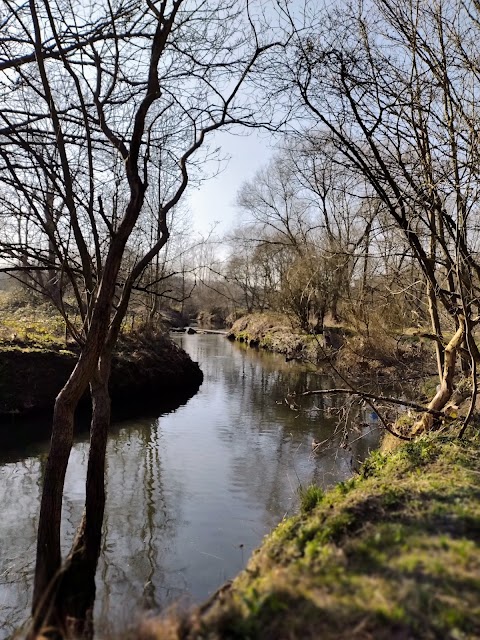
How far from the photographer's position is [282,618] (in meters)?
2.03

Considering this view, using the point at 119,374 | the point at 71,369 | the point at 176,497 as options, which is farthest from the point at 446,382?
the point at 119,374

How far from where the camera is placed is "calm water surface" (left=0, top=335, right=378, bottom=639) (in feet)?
16.5

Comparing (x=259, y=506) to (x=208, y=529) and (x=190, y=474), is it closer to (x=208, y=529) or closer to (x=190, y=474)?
(x=208, y=529)

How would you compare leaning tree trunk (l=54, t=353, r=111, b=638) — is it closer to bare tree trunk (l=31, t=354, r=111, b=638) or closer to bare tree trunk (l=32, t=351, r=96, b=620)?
bare tree trunk (l=31, t=354, r=111, b=638)

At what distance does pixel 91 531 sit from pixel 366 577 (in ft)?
9.96

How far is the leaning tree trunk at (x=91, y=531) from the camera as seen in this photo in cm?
384

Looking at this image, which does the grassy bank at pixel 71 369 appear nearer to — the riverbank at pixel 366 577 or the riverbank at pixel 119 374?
the riverbank at pixel 119 374

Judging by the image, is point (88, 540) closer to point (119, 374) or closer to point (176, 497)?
point (176, 497)

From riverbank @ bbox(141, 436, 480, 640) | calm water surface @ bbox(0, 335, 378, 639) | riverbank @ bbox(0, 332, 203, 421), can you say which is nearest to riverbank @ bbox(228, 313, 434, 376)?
calm water surface @ bbox(0, 335, 378, 639)

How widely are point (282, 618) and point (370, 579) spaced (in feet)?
1.54

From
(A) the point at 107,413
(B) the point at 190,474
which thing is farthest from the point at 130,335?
(A) the point at 107,413

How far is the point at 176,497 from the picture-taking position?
7367 millimetres

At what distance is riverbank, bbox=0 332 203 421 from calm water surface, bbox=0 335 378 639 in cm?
188

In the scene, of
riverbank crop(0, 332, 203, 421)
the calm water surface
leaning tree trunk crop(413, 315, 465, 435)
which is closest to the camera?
the calm water surface
